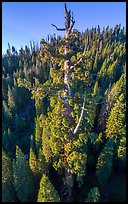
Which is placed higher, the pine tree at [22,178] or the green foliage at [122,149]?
the green foliage at [122,149]

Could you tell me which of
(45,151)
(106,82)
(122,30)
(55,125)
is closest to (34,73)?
(106,82)

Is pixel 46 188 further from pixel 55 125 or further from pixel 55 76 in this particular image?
pixel 55 76

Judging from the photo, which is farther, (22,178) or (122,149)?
(122,149)

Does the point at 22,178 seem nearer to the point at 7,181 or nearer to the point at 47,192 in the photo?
the point at 7,181

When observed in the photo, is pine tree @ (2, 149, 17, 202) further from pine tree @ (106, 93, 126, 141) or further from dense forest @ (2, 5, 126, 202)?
pine tree @ (106, 93, 126, 141)

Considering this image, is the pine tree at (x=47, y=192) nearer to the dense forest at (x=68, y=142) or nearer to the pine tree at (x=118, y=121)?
the dense forest at (x=68, y=142)

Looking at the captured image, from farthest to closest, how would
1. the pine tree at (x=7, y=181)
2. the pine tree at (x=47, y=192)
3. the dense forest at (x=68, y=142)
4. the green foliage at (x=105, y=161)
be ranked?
the green foliage at (x=105, y=161), the pine tree at (x=7, y=181), the pine tree at (x=47, y=192), the dense forest at (x=68, y=142)

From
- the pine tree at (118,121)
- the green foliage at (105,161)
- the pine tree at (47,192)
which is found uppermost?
the pine tree at (118,121)

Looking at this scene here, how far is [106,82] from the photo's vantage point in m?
67.6

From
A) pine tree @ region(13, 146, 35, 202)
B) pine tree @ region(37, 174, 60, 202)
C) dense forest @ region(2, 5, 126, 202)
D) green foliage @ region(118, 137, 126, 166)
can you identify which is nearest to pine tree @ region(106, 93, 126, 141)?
dense forest @ region(2, 5, 126, 202)

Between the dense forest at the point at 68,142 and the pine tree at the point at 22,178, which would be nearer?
the dense forest at the point at 68,142

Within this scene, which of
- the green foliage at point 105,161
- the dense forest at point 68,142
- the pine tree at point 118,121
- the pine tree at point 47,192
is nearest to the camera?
the dense forest at point 68,142

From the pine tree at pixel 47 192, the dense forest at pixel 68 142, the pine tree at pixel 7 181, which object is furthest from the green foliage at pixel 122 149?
the pine tree at pixel 7 181

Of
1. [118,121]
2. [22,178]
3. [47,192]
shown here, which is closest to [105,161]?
[118,121]
